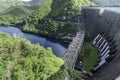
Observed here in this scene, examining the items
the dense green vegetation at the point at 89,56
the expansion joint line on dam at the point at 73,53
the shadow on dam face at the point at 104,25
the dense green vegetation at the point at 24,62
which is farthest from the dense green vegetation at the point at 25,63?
the expansion joint line on dam at the point at 73,53

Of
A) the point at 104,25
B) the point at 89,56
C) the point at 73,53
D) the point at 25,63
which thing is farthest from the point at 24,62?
the point at 104,25

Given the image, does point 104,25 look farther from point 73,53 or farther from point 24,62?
point 24,62

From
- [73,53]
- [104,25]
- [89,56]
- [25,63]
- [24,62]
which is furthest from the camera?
[104,25]

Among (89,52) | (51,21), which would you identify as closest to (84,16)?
(51,21)

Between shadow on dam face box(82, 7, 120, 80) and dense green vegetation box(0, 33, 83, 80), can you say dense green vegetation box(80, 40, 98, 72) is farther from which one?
dense green vegetation box(0, 33, 83, 80)

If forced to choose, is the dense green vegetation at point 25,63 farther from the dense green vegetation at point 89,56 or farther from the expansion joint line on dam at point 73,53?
the expansion joint line on dam at point 73,53

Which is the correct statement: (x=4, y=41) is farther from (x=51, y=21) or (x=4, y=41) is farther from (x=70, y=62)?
(x=51, y=21)
